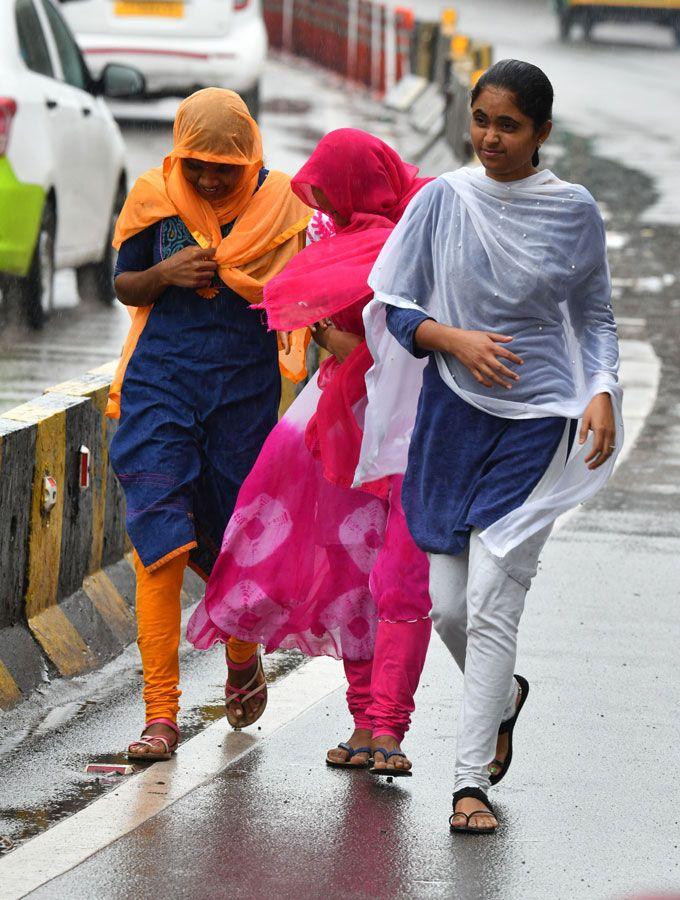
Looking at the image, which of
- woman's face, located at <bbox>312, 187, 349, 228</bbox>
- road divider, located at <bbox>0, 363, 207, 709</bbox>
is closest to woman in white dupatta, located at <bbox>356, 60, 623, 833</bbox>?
woman's face, located at <bbox>312, 187, 349, 228</bbox>

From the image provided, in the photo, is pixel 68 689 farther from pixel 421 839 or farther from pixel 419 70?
→ pixel 419 70

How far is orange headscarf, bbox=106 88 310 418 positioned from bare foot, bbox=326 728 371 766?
1.09 m

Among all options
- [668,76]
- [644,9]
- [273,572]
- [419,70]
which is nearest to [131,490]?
[273,572]

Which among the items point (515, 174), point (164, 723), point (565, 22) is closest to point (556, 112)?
point (565, 22)

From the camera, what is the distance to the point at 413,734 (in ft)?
20.3

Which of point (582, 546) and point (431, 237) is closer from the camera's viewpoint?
point (431, 237)

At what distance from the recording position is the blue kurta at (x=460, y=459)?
5344mm

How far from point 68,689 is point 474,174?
2.13 metres

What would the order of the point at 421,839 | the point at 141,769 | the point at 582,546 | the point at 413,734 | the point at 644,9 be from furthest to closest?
the point at 644,9 → the point at 582,546 → the point at 413,734 → the point at 141,769 → the point at 421,839

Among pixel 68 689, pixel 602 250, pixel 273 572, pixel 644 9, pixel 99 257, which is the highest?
pixel 602 250

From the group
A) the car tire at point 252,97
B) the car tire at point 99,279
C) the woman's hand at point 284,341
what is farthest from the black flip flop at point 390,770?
the car tire at point 252,97

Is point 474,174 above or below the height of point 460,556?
above

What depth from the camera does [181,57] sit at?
2002cm

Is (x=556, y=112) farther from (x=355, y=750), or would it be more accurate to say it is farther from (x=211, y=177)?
(x=355, y=750)
